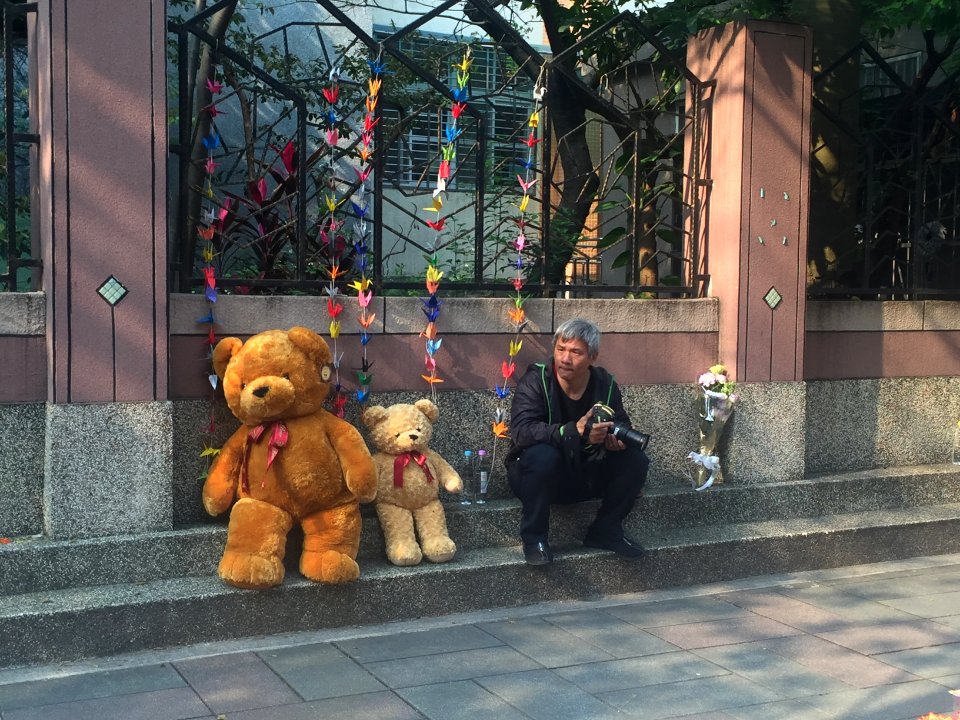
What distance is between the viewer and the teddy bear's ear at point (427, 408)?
5.37 m

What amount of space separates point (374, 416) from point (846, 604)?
2501 mm

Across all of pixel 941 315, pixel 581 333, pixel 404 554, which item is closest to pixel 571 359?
pixel 581 333

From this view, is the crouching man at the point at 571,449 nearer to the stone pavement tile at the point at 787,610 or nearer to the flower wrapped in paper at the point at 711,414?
the stone pavement tile at the point at 787,610

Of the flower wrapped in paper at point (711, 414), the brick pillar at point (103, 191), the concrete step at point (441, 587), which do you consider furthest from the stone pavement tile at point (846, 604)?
the brick pillar at point (103, 191)

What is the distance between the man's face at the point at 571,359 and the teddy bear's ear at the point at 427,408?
0.66 meters

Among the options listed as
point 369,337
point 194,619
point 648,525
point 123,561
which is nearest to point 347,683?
point 194,619

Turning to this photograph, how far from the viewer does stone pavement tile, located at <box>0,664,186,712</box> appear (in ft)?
13.2

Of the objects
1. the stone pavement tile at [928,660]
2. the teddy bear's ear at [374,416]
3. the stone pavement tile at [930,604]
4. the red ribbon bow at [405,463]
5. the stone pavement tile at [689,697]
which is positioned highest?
the teddy bear's ear at [374,416]

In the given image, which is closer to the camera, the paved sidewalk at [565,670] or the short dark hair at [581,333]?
the paved sidewalk at [565,670]

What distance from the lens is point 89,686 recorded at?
4.18 m

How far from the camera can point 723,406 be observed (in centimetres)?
632

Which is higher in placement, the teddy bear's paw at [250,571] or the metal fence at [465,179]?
the metal fence at [465,179]

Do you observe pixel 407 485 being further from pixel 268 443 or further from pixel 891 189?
pixel 891 189

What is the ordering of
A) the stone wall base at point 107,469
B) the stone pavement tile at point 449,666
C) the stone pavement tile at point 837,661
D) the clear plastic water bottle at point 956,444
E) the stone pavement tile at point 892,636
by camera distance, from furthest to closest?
1. the clear plastic water bottle at point 956,444
2. the stone pavement tile at point 892,636
3. the stone wall base at point 107,469
4. the stone pavement tile at point 837,661
5. the stone pavement tile at point 449,666
